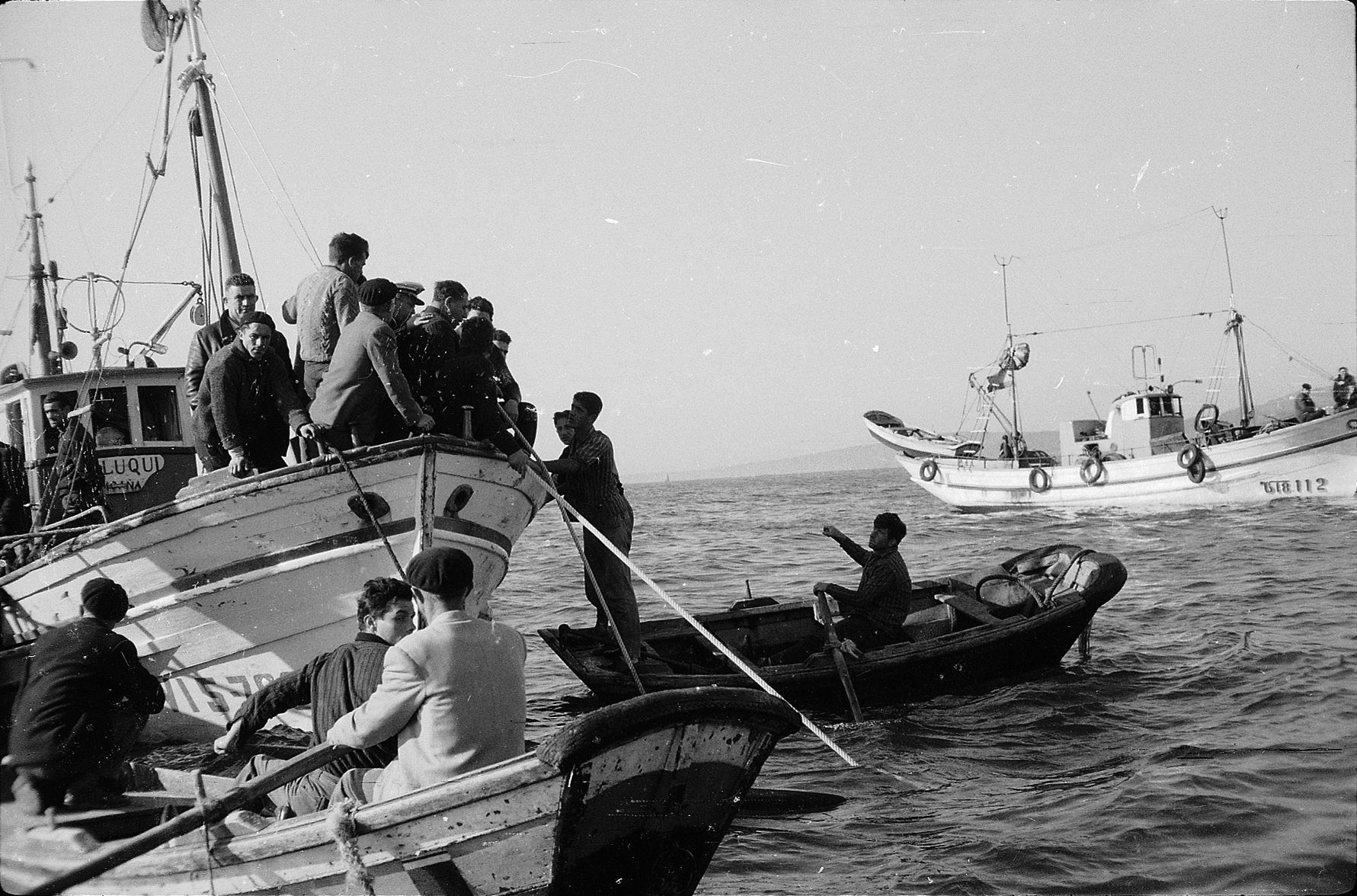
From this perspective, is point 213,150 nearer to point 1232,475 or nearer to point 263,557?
point 263,557

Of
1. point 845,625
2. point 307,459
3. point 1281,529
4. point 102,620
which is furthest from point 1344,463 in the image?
point 102,620

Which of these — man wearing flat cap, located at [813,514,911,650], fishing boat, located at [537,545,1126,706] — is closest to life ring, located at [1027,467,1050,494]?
fishing boat, located at [537,545,1126,706]

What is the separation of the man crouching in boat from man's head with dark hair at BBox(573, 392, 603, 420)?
13.8 ft

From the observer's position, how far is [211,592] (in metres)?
8.08

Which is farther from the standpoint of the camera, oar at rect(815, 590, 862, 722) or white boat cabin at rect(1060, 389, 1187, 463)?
white boat cabin at rect(1060, 389, 1187, 463)

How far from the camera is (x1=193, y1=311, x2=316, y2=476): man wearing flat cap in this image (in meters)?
7.60

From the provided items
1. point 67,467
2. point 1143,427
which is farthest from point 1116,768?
point 1143,427

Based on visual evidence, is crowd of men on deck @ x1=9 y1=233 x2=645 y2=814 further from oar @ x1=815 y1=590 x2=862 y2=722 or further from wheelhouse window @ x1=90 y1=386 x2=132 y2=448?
oar @ x1=815 y1=590 x2=862 y2=722

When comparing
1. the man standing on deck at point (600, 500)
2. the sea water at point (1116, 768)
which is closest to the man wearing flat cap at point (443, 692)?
the sea water at point (1116, 768)

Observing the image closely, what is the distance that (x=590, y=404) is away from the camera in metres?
9.27

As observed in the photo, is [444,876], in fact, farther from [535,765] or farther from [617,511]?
[617,511]

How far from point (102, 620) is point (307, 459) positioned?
2.84 meters

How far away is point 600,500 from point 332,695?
15.1ft

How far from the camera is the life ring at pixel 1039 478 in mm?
36094
